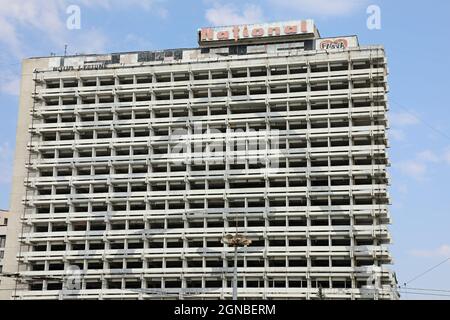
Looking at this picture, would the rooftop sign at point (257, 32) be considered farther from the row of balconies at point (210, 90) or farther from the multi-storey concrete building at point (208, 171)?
the row of balconies at point (210, 90)

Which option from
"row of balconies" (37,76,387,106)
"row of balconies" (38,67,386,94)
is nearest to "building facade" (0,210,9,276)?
"row of balconies" (37,76,387,106)

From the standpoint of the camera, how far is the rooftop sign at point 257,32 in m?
133

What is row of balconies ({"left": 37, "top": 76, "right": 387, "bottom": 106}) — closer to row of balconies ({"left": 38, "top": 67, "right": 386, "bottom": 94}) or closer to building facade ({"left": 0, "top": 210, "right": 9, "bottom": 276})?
row of balconies ({"left": 38, "top": 67, "right": 386, "bottom": 94})

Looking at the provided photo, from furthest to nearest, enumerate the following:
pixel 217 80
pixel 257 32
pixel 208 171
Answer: pixel 257 32
pixel 217 80
pixel 208 171

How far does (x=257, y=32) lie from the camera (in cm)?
13462

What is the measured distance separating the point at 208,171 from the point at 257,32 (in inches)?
1216

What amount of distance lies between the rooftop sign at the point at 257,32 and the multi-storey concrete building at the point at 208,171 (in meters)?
0.33

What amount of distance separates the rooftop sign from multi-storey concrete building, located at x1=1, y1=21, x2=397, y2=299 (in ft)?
1.07

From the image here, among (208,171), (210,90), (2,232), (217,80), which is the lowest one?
(2,232)

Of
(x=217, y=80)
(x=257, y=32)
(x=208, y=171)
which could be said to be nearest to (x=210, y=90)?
(x=217, y=80)

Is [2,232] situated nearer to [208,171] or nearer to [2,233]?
[2,233]

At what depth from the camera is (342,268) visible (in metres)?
115
